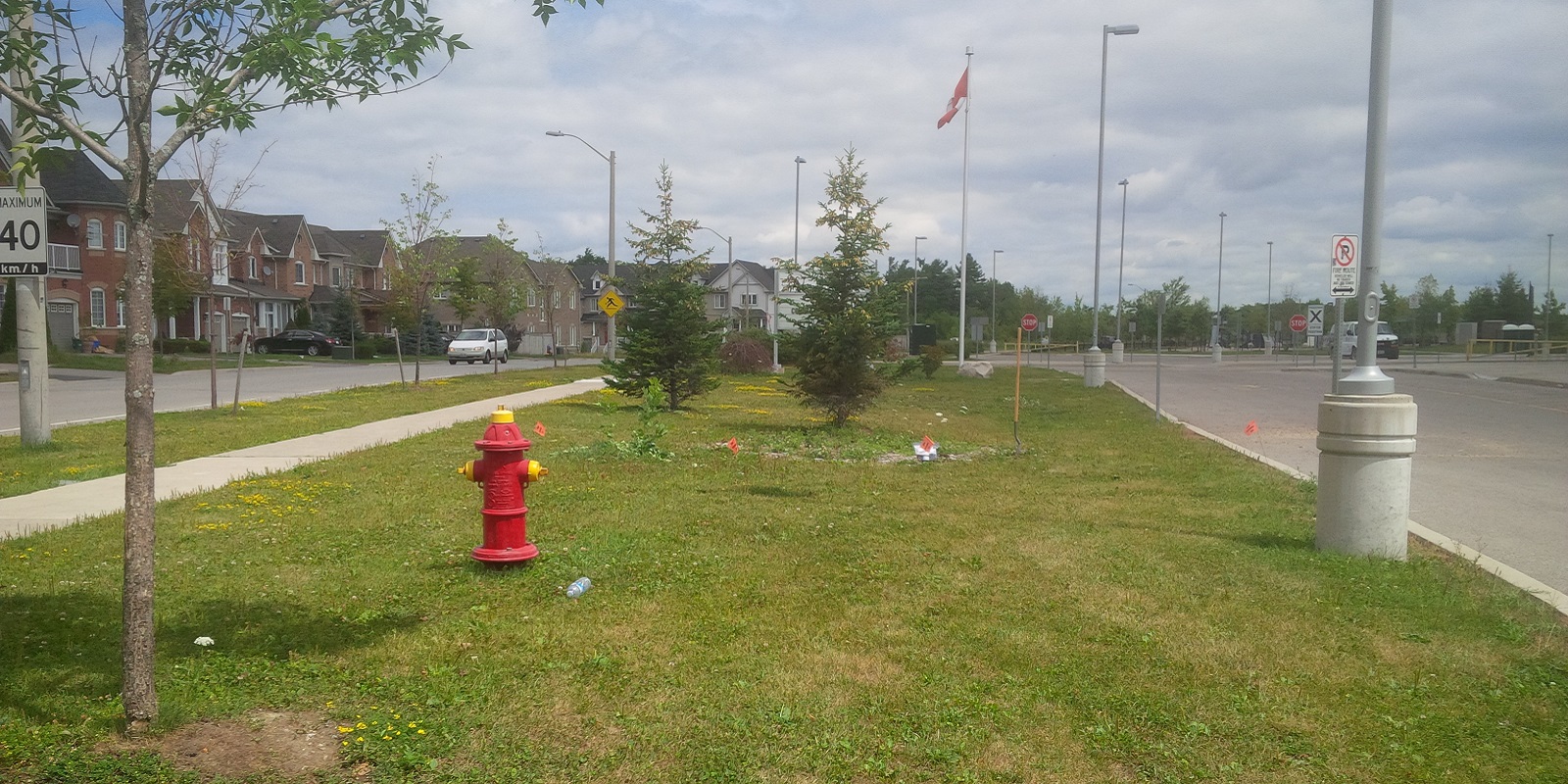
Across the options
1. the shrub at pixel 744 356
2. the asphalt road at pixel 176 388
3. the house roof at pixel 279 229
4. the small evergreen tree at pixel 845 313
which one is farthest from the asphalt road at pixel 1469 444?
the house roof at pixel 279 229

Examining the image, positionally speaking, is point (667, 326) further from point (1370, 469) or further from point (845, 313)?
point (1370, 469)

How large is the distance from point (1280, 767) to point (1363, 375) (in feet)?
14.3

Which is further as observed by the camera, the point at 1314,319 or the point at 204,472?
the point at 1314,319

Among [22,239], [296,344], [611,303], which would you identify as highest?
[22,239]

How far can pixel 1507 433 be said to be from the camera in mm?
17406

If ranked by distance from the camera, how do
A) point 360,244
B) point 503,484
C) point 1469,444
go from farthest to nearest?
point 360,244 < point 1469,444 < point 503,484

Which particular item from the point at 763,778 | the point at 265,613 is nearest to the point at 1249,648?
the point at 763,778

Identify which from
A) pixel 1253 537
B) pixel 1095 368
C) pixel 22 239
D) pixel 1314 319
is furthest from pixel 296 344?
pixel 1253 537

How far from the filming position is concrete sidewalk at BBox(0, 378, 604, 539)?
8.44 metres

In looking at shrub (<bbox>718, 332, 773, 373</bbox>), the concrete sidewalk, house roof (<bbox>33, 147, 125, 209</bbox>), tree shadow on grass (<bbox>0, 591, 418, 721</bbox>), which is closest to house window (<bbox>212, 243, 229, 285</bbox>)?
house roof (<bbox>33, 147, 125, 209</bbox>)

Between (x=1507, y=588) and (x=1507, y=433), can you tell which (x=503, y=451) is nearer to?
(x=1507, y=588)

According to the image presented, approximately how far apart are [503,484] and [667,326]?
12.9 metres

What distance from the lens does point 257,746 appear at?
160 inches

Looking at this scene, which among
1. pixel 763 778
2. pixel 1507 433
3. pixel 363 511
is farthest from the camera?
pixel 1507 433
